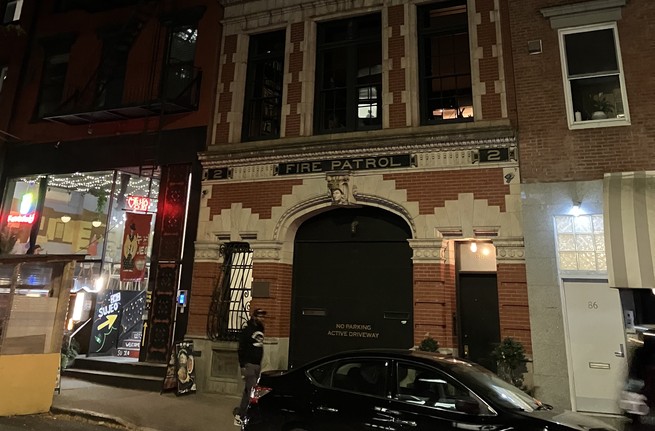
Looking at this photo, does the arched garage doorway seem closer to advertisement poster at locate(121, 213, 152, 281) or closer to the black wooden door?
the black wooden door

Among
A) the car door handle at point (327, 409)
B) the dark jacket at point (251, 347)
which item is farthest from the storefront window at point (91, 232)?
the car door handle at point (327, 409)

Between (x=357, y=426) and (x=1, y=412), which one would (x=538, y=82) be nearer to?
(x=357, y=426)

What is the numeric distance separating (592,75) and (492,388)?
756cm

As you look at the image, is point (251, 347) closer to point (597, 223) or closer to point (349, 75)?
point (597, 223)

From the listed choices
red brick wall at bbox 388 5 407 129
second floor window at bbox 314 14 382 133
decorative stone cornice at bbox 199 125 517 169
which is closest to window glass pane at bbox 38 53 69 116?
decorative stone cornice at bbox 199 125 517 169

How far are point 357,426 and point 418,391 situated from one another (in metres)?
0.73

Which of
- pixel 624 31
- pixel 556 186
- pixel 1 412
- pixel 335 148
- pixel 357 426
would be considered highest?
pixel 624 31

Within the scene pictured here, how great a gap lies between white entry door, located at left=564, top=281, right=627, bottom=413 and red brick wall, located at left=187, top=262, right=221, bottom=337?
7916 mm

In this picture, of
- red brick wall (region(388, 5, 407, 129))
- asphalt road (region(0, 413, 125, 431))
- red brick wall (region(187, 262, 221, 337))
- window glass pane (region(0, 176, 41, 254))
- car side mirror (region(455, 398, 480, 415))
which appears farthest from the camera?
window glass pane (region(0, 176, 41, 254))

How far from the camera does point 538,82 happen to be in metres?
9.67

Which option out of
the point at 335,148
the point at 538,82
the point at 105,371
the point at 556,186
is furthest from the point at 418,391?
the point at 105,371

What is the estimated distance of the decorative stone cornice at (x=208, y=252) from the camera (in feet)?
37.8

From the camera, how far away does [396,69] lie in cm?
1074

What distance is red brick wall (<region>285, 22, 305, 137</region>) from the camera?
11453 mm
